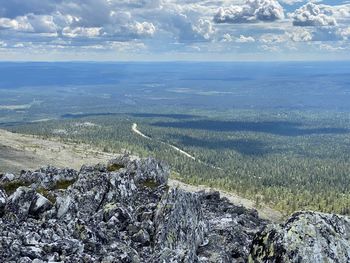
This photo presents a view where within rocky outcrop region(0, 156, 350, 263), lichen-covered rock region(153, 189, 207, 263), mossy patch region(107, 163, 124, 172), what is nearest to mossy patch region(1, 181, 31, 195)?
rocky outcrop region(0, 156, 350, 263)

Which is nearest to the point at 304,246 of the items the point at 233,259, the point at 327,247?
the point at 327,247

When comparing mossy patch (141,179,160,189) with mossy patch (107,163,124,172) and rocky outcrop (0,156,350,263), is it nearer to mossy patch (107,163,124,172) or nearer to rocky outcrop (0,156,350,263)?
rocky outcrop (0,156,350,263)

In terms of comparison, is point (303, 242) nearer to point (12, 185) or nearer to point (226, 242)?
point (226, 242)

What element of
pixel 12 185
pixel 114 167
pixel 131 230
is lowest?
pixel 114 167

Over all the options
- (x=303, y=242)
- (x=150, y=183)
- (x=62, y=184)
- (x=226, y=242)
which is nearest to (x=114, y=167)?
(x=150, y=183)

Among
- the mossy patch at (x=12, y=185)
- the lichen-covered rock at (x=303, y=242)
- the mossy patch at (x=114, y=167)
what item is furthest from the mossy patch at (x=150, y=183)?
the lichen-covered rock at (x=303, y=242)

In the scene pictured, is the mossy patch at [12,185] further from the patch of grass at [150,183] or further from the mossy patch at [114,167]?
the mossy patch at [114,167]

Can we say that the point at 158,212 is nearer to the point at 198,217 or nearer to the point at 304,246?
the point at 198,217

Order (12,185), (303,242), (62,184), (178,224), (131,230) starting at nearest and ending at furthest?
(303,242) < (131,230) < (178,224) < (12,185) < (62,184)
